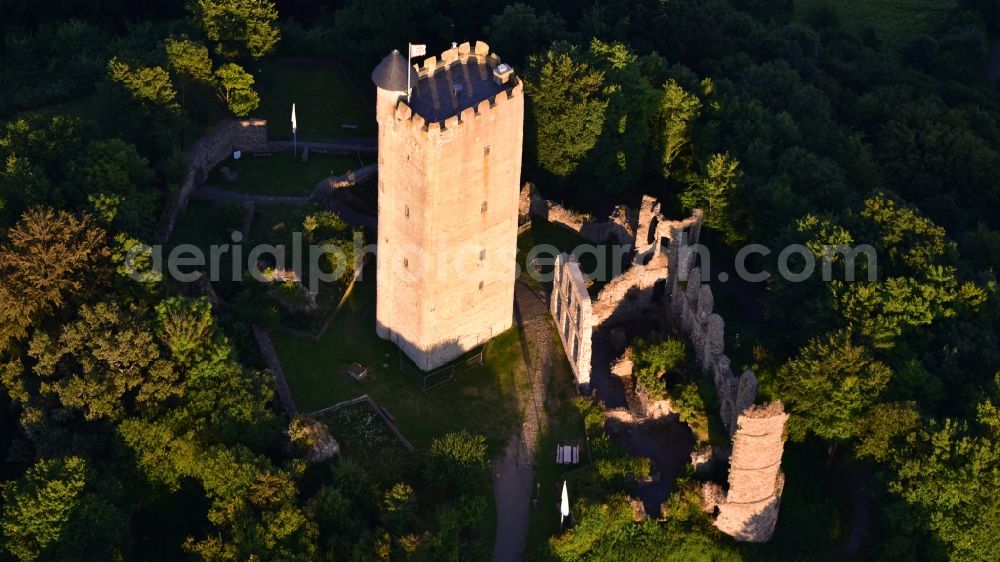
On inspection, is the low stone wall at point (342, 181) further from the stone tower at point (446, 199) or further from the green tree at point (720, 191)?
the green tree at point (720, 191)

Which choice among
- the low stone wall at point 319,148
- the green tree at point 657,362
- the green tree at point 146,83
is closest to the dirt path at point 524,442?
the green tree at point 657,362

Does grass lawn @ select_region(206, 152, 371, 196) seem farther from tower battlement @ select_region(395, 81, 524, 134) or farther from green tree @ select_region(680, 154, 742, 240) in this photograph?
green tree @ select_region(680, 154, 742, 240)

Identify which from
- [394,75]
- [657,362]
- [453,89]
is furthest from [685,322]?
[394,75]

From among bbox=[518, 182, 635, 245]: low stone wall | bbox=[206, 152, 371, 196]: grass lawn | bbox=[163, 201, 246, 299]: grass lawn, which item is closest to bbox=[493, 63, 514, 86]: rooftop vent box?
bbox=[518, 182, 635, 245]: low stone wall

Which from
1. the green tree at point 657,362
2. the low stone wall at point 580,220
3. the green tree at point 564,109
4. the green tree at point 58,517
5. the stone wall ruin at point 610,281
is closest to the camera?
the green tree at point 58,517

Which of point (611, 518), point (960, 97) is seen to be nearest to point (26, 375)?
point (611, 518)

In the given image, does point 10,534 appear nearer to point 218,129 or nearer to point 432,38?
point 218,129

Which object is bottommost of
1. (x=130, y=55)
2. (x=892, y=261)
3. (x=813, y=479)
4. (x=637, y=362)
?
(x=813, y=479)

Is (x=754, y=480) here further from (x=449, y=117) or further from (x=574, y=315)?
(x=449, y=117)
